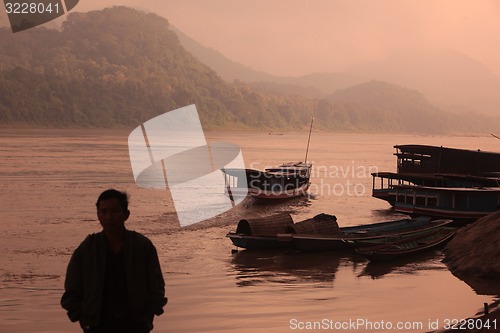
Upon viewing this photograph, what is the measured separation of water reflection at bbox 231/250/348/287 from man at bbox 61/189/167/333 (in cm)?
1236

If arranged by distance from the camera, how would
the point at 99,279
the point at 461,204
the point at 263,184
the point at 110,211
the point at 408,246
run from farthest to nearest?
the point at 263,184 < the point at 461,204 < the point at 408,246 < the point at 110,211 < the point at 99,279

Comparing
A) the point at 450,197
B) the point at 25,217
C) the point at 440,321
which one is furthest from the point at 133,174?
the point at 440,321

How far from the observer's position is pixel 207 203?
39.6m

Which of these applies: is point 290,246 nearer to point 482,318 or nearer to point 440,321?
point 440,321

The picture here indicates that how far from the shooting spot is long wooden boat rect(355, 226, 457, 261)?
2003 cm

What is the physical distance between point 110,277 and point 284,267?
594 inches

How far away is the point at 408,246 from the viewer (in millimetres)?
21125

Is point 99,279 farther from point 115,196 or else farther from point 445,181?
point 445,181

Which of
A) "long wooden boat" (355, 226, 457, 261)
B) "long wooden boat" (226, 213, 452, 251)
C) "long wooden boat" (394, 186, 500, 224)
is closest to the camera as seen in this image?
"long wooden boat" (355, 226, 457, 261)

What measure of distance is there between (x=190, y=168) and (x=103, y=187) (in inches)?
940

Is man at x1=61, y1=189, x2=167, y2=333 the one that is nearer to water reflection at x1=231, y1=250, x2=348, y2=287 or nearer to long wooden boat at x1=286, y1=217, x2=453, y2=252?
water reflection at x1=231, y1=250, x2=348, y2=287

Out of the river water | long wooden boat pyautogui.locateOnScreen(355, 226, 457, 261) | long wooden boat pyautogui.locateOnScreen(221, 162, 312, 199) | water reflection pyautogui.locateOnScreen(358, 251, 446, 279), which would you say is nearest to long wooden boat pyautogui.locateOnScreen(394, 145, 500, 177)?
the river water

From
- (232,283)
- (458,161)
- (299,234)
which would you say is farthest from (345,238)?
(458,161)

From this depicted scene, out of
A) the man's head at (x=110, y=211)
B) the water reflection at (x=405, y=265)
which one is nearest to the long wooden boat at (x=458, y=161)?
the water reflection at (x=405, y=265)
